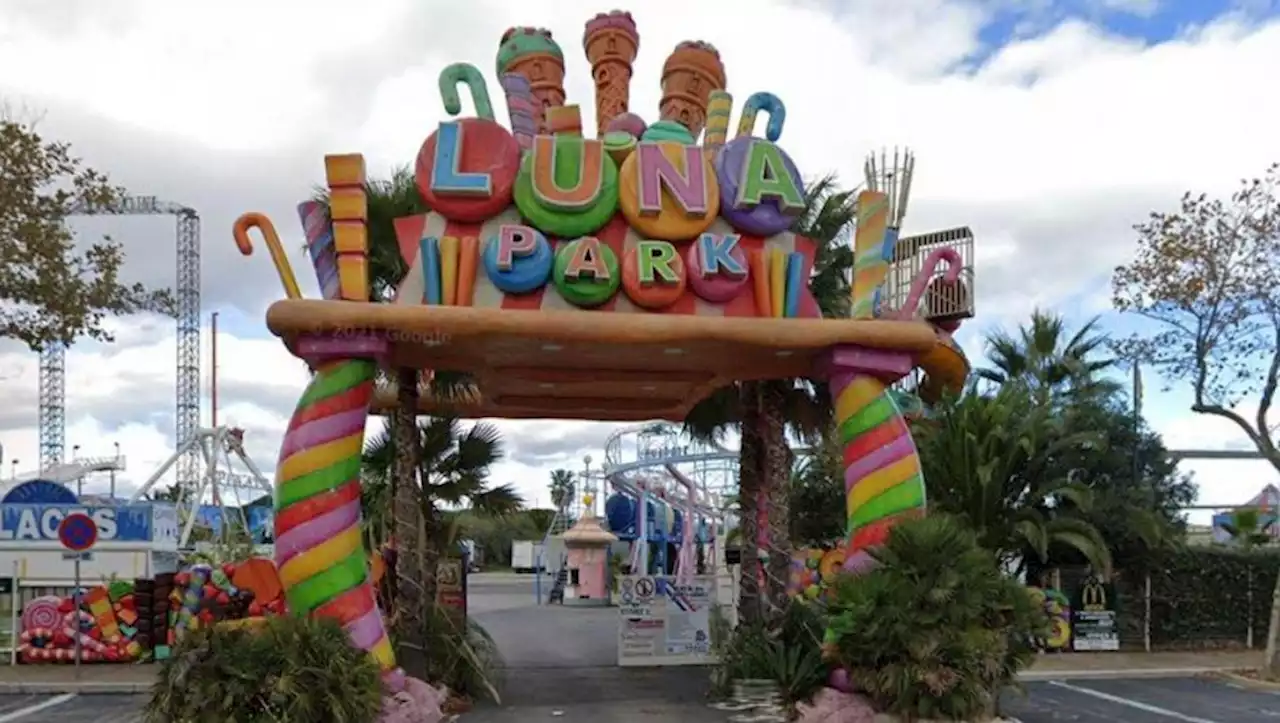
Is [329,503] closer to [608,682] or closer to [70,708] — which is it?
[608,682]

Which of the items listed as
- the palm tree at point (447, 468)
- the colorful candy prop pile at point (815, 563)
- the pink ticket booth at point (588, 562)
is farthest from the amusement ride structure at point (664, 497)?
the palm tree at point (447, 468)

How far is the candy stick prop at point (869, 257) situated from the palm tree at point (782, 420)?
2.03 metres

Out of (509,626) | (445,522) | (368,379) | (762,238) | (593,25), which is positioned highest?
(593,25)

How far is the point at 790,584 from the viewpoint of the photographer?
13953mm

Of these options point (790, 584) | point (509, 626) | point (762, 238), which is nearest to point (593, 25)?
point (762, 238)

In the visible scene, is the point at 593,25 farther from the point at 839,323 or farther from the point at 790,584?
the point at 790,584

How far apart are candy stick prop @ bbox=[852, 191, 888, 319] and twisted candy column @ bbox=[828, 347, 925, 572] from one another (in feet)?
2.01

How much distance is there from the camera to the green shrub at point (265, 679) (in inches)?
360

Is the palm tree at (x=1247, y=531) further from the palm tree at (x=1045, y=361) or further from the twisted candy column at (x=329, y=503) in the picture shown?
the twisted candy column at (x=329, y=503)

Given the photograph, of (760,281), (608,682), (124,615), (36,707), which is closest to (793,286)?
(760,281)

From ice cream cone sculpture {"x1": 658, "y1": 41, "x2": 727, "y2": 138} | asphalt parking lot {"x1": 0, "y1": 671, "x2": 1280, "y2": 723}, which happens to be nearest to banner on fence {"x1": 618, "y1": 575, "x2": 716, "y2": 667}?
asphalt parking lot {"x1": 0, "y1": 671, "x2": 1280, "y2": 723}

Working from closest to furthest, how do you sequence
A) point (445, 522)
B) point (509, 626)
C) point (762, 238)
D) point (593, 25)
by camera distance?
point (762, 238) → point (593, 25) → point (445, 522) → point (509, 626)

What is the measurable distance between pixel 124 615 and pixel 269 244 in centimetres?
964

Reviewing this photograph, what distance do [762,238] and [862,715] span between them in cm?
458
